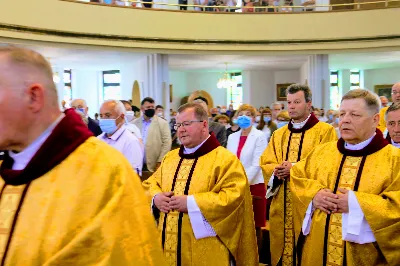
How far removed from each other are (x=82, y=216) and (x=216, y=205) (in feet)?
6.46

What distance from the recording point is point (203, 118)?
3.82m

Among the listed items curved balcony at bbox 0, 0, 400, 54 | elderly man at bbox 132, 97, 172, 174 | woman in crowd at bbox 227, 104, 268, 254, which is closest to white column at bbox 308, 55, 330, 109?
curved balcony at bbox 0, 0, 400, 54


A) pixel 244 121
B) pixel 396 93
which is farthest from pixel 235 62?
pixel 396 93

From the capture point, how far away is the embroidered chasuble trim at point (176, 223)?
375cm

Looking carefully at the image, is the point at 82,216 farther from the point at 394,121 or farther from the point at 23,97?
the point at 394,121

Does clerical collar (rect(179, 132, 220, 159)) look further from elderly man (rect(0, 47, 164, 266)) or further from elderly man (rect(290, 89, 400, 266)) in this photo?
elderly man (rect(0, 47, 164, 266))

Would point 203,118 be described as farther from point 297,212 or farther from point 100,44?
point 100,44

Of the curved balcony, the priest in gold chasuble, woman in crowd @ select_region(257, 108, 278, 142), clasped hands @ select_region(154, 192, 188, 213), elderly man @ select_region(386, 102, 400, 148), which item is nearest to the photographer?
clasped hands @ select_region(154, 192, 188, 213)

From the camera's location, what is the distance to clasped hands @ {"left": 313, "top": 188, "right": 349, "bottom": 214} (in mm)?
3227

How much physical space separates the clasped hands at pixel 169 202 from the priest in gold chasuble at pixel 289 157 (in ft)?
5.04

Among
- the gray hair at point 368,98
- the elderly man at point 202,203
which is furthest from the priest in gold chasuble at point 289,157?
the gray hair at point 368,98

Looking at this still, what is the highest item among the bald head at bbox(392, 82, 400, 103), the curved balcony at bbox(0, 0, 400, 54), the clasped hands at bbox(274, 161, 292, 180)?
the curved balcony at bbox(0, 0, 400, 54)

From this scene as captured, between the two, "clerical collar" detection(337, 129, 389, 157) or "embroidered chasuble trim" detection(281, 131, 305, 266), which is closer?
"clerical collar" detection(337, 129, 389, 157)

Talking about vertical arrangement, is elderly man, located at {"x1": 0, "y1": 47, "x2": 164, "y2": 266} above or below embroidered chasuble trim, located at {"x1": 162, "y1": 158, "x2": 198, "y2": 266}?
above
